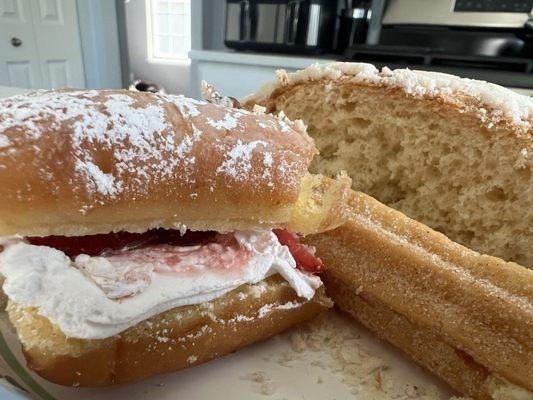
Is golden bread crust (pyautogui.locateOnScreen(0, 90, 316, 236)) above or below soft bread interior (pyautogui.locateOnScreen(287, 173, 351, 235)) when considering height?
above

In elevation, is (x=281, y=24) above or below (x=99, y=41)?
above

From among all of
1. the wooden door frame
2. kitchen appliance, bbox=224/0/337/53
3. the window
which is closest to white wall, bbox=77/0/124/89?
the wooden door frame

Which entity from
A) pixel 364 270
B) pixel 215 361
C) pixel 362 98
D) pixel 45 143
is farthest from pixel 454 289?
pixel 45 143

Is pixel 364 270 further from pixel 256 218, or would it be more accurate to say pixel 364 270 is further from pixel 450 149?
pixel 450 149

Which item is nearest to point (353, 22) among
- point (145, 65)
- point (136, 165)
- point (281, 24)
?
point (281, 24)

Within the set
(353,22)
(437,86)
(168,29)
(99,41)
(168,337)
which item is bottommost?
(168,337)

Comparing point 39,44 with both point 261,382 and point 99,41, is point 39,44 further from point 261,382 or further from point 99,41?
point 261,382

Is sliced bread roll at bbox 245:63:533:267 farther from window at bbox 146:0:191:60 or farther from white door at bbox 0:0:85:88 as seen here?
window at bbox 146:0:191:60
